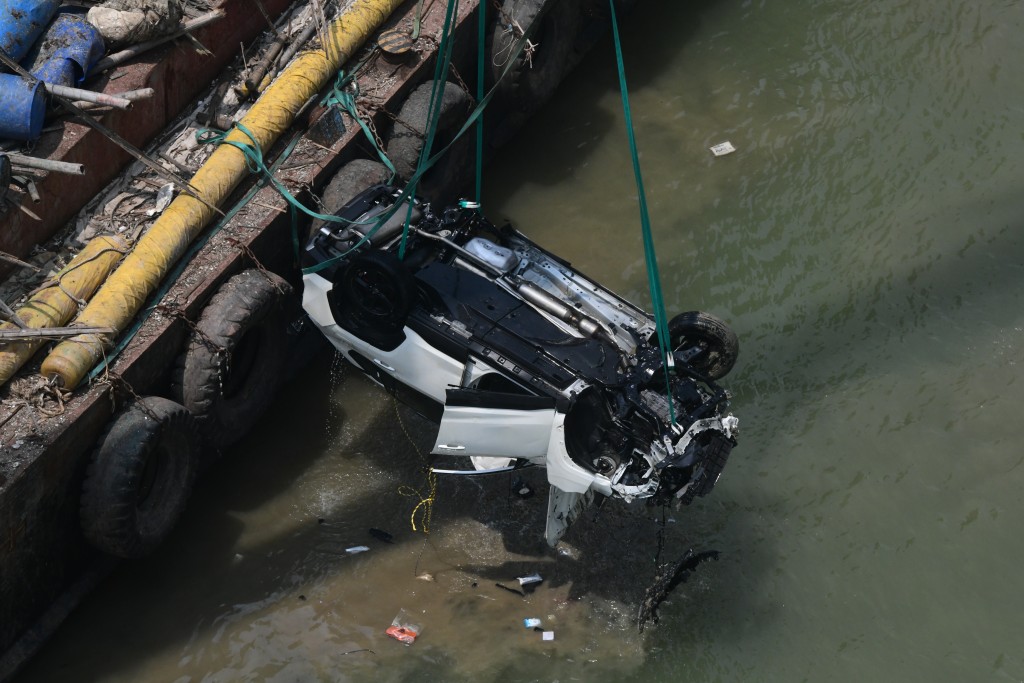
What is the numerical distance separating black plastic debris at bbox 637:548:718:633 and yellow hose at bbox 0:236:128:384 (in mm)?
5115

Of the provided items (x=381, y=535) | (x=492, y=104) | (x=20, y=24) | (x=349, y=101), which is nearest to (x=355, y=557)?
(x=381, y=535)

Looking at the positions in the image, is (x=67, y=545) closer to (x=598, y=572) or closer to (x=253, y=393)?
(x=253, y=393)

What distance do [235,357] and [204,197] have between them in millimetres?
1391

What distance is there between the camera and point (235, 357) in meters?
10.9

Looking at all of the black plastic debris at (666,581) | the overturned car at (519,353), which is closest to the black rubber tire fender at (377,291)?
the overturned car at (519,353)

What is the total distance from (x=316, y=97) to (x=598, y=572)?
198 inches

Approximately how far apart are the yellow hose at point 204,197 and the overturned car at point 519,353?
1020mm

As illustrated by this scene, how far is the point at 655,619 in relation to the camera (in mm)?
10008

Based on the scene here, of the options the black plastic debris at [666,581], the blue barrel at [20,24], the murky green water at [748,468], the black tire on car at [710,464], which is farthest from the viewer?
the blue barrel at [20,24]

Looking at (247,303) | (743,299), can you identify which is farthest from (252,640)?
(743,299)

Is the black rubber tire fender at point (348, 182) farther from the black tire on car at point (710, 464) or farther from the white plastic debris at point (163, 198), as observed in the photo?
the black tire on car at point (710, 464)

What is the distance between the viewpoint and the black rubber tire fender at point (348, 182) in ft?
36.4

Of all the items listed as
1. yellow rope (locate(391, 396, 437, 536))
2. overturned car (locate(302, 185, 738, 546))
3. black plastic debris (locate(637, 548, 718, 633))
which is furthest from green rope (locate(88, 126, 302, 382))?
black plastic debris (locate(637, 548, 718, 633))

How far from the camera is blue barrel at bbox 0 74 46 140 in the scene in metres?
10.2
